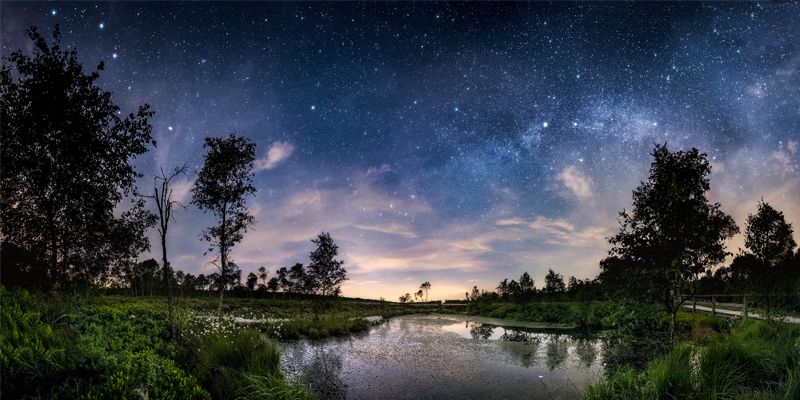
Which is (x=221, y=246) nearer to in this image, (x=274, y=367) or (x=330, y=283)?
(x=274, y=367)

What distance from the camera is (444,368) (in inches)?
488

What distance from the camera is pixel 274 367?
347 inches

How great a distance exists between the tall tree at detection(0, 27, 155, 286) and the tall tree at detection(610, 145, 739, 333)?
1762 cm

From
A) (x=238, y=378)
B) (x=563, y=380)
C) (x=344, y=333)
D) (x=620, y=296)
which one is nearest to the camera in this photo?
(x=238, y=378)

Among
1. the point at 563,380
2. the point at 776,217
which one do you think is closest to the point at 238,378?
the point at 563,380

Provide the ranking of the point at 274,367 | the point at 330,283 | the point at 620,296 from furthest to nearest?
the point at 330,283 < the point at 620,296 < the point at 274,367

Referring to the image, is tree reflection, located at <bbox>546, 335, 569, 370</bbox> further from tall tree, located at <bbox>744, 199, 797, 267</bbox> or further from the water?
tall tree, located at <bbox>744, 199, 797, 267</bbox>

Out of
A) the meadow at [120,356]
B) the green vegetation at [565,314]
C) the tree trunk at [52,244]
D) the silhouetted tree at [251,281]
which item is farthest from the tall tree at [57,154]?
the silhouetted tree at [251,281]

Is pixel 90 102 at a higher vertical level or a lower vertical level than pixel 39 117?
higher

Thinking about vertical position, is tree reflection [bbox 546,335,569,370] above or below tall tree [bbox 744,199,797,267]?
below

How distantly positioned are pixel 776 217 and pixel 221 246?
133 ft

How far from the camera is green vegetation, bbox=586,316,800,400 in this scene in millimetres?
6465

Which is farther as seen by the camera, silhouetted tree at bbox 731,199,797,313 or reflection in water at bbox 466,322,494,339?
silhouetted tree at bbox 731,199,797,313

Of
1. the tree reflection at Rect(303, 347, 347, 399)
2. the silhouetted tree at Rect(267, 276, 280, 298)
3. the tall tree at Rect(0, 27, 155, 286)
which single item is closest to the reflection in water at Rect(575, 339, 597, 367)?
the tree reflection at Rect(303, 347, 347, 399)
